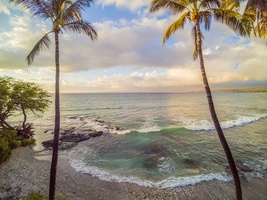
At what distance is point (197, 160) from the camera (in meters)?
12.9

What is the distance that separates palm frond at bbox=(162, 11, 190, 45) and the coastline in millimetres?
9034

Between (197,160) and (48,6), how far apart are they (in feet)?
47.9

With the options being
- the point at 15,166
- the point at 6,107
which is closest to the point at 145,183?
the point at 15,166

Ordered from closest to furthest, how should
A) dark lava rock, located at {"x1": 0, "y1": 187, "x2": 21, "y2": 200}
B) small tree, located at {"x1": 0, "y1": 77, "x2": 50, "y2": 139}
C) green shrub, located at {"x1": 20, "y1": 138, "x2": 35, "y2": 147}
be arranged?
1. dark lava rock, located at {"x1": 0, "y1": 187, "x2": 21, "y2": 200}
2. small tree, located at {"x1": 0, "y1": 77, "x2": 50, "y2": 139}
3. green shrub, located at {"x1": 20, "y1": 138, "x2": 35, "y2": 147}

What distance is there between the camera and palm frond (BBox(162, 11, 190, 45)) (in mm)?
8027

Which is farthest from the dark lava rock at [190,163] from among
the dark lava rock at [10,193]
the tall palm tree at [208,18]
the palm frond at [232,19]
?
the dark lava rock at [10,193]

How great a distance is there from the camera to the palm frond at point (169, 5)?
7676mm

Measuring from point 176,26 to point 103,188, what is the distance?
1043 centimetres

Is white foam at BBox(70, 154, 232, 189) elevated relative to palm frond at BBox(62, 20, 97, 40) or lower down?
lower down

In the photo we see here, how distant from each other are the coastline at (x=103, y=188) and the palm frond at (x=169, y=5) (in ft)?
33.2

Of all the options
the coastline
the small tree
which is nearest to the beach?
the coastline

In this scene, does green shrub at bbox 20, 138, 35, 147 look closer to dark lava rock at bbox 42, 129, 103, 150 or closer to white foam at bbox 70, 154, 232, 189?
dark lava rock at bbox 42, 129, 103, 150

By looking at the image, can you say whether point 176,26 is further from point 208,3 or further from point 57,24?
point 57,24

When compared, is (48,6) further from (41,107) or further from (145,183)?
(41,107)
